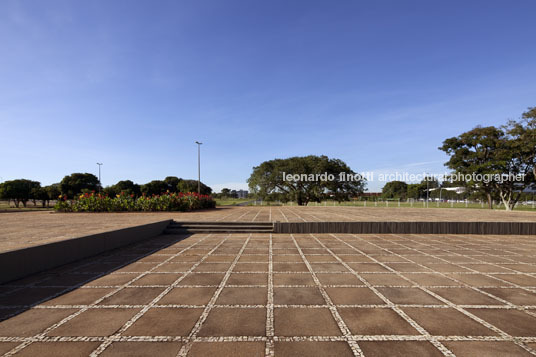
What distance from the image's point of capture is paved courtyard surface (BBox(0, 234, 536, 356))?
104 inches

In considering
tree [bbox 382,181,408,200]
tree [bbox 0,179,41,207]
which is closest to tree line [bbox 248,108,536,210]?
tree [bbox 0,179,41,207]

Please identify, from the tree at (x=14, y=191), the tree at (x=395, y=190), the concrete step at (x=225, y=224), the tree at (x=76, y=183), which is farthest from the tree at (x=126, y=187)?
the tree at (x=395, y=190)

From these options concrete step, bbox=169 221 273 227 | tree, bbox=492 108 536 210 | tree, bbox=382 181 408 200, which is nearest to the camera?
concrete step, bbox=169 221 273 227

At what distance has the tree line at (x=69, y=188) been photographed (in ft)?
138

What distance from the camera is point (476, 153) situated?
26.9 metres

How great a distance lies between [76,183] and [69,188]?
→ 1.78 m

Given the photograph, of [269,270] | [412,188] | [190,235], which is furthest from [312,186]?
[412,188]

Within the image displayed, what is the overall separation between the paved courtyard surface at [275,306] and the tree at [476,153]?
82.2 feet

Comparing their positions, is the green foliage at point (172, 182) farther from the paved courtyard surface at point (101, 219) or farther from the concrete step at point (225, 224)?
the concrete step at point (225, 224)

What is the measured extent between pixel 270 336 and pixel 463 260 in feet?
20.3

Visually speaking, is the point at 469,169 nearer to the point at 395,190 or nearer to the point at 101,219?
the point at 101,219

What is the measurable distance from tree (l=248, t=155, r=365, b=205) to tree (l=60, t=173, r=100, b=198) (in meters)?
46.0

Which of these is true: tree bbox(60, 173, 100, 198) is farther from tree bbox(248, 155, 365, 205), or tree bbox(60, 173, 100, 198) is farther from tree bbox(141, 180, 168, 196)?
tree bbox(248, 155, 365, 205)

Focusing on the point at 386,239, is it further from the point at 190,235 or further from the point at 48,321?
the point at 48,321
